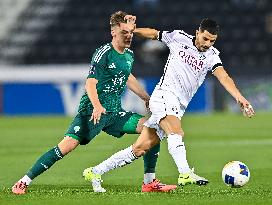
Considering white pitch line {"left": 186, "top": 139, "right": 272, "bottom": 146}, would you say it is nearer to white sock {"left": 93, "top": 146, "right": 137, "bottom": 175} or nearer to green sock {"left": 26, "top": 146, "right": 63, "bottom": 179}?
white sock {"left": 93, "top": 146, "right": 137, "bottom": 175}

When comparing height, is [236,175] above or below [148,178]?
above

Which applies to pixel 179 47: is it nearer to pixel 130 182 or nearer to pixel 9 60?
pixel 130 182

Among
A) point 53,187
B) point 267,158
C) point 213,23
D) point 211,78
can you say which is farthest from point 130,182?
point 211,78

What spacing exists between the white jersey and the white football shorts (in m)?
0.07

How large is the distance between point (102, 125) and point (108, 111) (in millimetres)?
180

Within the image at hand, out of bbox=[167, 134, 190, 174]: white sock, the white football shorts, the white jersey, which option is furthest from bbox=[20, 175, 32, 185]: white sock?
the white jersey

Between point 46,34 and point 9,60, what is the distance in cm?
184

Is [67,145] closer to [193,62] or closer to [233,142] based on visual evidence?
[193,62]

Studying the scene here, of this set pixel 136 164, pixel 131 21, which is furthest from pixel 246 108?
pixel 136 164

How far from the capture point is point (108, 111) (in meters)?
9.94

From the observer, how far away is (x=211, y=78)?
28.4 metres

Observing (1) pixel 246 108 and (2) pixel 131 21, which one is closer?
Answer: (1) pixel 246 108

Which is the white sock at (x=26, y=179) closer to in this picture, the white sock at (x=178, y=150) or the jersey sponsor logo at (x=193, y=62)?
the white sock at (x=178, y=150)

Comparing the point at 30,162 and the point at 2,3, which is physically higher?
the point at 2,3
